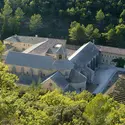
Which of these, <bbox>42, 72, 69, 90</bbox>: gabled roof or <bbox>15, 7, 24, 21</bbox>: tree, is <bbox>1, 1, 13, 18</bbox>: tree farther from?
<bbox>42, 72, 69, 90</bbox>: gabled roof

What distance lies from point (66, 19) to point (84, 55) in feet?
65.1

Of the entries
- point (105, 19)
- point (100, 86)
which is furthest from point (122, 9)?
point (100, 86)

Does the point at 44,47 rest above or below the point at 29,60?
above

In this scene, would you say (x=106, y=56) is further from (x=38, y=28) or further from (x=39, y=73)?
(x=38, y=28)

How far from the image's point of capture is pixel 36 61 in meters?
48.8

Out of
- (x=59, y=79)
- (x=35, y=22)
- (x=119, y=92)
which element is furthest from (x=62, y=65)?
(x=35, y=22)

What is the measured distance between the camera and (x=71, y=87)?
151ft

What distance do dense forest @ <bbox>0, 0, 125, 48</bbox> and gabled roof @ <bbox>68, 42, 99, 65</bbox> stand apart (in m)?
7.39

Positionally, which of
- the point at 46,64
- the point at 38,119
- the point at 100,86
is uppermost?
the point at 38,119

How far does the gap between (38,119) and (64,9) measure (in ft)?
173

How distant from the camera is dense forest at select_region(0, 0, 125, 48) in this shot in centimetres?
6350

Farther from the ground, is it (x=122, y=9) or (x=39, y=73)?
(x=122, y=9)

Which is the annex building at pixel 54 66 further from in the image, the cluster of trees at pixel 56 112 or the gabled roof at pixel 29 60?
the cluster of trees at pixel 56 112

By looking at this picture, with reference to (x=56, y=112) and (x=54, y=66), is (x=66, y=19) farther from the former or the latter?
(x=56, y=112)
